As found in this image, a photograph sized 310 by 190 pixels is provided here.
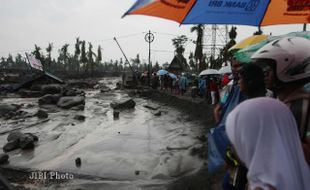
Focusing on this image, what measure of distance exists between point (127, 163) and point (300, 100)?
897 centimetres

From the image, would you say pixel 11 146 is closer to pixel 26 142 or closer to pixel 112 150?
pixel 26 142

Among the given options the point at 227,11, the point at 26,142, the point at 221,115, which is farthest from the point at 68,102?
the point at 221,115

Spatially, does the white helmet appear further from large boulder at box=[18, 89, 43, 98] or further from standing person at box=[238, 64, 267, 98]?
large boulder at box=[18, 89, 43, 98]

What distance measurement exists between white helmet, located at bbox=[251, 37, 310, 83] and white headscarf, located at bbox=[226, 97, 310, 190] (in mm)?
448

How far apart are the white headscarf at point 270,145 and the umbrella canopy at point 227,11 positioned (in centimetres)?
186

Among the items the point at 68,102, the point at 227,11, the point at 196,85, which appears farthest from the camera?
the point at 68,102

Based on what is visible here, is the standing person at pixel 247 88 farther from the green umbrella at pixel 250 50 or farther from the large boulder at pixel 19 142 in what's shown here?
the large boulder at pixel 19 142

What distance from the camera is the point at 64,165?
10273 mm

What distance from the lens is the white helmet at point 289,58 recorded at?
197 centimetres

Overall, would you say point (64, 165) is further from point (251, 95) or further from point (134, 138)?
point (251, 95)

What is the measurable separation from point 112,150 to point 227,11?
9240 millimetres

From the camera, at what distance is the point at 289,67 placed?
198cm

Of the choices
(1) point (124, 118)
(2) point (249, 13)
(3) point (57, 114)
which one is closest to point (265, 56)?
(2) point (249, 13)

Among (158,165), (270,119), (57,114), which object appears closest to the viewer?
(270,119)
